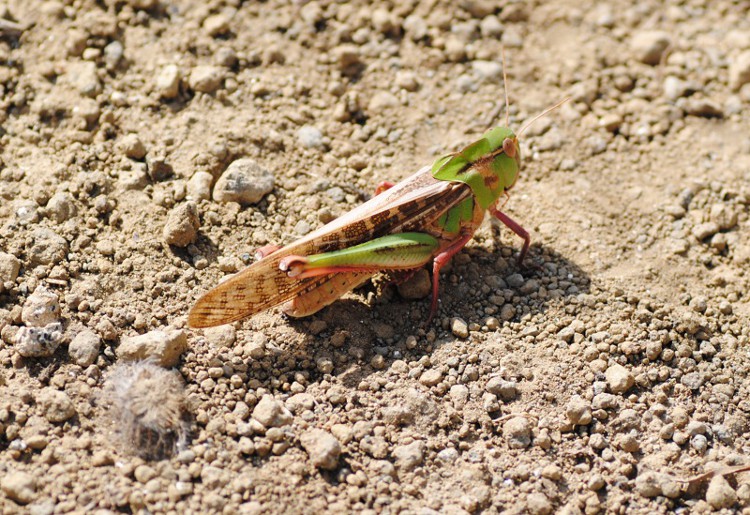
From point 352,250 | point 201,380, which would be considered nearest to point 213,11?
point 352,250

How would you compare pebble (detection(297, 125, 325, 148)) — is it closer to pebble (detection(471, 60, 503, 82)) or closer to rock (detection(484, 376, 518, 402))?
pebble (detection(471, 60, 503, 82))

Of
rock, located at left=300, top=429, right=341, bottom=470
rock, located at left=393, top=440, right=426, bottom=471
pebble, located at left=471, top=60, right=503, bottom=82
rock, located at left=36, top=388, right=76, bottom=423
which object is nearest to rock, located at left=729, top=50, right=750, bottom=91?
pebble, located at left=471, top=60, right=503, bottom=82

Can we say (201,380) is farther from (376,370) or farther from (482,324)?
(482,324)

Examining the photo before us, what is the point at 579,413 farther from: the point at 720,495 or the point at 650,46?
the point at 650,46

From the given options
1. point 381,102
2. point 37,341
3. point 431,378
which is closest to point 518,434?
point 431,378

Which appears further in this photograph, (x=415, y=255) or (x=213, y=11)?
(x=213, y=11)

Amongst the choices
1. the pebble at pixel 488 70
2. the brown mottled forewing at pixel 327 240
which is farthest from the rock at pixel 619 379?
the pebble at pixel 488 70
